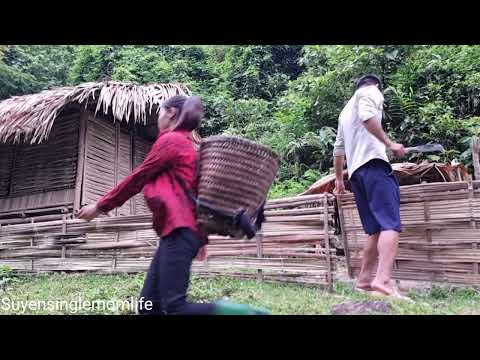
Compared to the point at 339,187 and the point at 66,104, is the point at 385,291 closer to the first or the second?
the point at 339,187

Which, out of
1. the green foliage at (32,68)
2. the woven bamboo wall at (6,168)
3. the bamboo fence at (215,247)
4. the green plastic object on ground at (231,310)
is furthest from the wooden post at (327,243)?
the green foliage at (32,68)

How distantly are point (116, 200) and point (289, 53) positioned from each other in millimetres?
12866

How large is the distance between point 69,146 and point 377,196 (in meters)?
5.52

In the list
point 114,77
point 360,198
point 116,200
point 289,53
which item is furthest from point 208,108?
point 116,200

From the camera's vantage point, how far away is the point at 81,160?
7293mm

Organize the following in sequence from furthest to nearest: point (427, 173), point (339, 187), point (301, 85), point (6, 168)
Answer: point (301, 85)
point (6, 168)
point (427, 173)
point (339, 187)

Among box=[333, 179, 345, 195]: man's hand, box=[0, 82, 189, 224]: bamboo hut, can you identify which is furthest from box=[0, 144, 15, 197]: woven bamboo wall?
box=[333, 179, 345, 195]: man's hand

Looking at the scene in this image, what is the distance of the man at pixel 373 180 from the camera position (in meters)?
3.19

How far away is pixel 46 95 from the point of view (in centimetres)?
666

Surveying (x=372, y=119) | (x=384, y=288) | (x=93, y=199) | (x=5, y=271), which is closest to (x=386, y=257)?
(x=384, y=288)

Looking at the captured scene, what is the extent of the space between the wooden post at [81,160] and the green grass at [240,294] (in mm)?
1865

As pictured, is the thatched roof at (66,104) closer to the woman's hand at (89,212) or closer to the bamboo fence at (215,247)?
the bamboo fence at (215,247)

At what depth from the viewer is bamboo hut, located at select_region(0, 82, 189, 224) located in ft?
21.6

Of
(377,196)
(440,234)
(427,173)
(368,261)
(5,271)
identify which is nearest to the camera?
(377,196)
